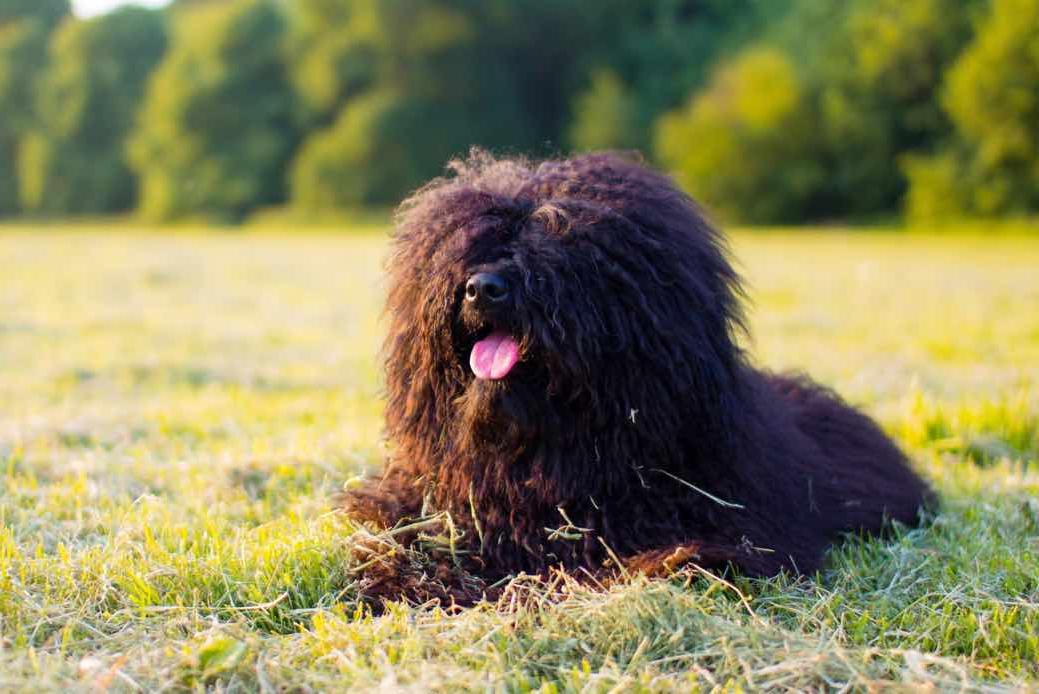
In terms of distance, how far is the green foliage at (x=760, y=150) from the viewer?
137 ft

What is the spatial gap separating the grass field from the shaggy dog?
0.81 feet

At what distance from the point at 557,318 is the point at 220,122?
51389 millimetres

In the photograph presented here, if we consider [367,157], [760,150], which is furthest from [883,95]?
[367,157]

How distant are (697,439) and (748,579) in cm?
51

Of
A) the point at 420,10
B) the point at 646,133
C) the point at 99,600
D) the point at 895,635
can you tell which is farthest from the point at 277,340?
the point at 420,10

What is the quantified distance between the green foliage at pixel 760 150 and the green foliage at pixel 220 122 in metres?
21.1

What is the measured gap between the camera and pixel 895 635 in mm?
3266

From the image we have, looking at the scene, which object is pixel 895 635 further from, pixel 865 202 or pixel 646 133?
pixel 646 133

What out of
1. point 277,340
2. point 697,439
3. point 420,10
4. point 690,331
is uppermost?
point 420,10

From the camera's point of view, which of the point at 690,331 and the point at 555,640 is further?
the point at 690,331

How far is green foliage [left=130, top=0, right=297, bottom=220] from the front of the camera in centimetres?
5062

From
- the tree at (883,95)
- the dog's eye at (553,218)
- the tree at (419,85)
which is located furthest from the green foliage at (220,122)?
the dog's eye at (553,218)

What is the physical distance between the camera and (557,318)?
3.41 metres

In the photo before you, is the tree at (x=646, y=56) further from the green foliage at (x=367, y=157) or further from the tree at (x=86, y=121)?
the tree at (x=86, y=121)
